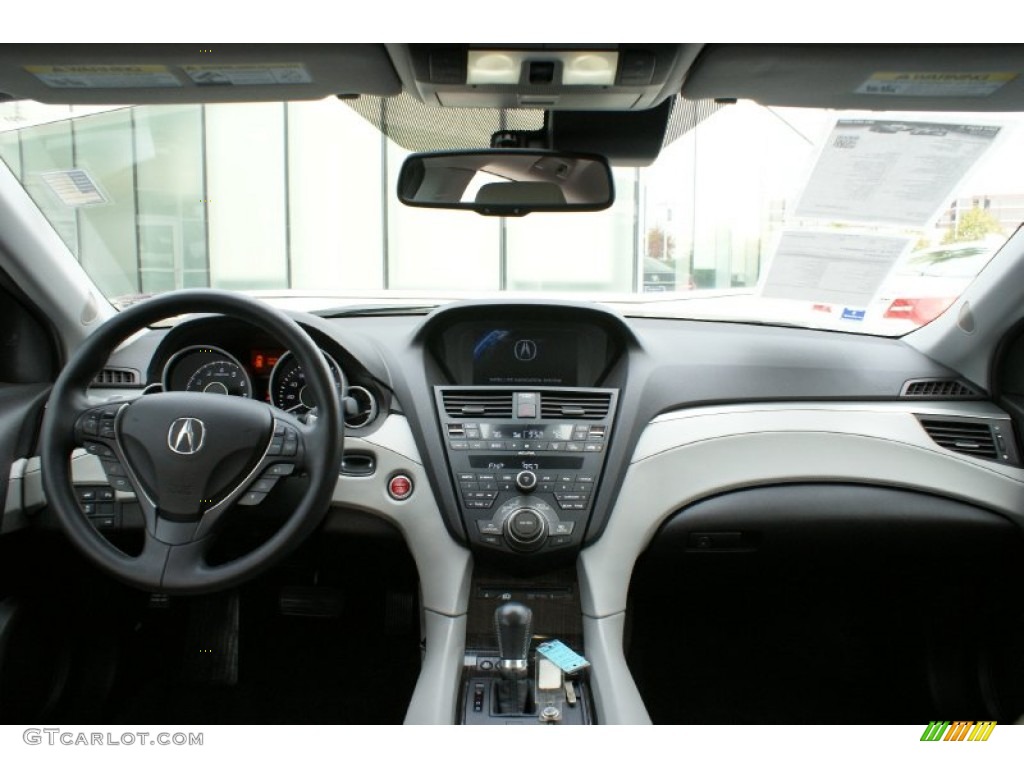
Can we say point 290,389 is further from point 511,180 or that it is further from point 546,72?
point 546,72

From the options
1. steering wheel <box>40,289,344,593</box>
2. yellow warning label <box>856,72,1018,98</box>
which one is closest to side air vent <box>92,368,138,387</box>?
steering wheel <box>40,289,344,593</box>

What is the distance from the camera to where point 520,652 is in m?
2.21

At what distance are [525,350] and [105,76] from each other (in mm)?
1445

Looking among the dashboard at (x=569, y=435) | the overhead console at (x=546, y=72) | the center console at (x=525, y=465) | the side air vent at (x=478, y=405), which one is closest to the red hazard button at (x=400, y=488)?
the dashboard at (x=569, y=435)

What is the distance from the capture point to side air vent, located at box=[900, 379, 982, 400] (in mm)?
2576

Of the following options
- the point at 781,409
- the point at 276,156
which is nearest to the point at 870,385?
the point at 781,409

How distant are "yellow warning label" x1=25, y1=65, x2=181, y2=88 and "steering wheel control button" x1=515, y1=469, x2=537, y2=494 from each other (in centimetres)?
139

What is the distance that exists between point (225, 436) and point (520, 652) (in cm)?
104

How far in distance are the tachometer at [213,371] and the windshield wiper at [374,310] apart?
1.46ft

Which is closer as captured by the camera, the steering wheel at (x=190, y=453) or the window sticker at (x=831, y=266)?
the steering wheel at (x=190, y=453)

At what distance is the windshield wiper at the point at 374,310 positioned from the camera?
2786 mm

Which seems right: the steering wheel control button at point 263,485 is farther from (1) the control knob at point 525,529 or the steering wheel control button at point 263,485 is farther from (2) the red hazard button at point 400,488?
A: (1) the control knob at point 525,529

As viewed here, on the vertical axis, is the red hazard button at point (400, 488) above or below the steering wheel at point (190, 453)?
below

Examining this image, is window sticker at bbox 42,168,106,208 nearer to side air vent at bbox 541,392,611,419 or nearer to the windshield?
the windshield
